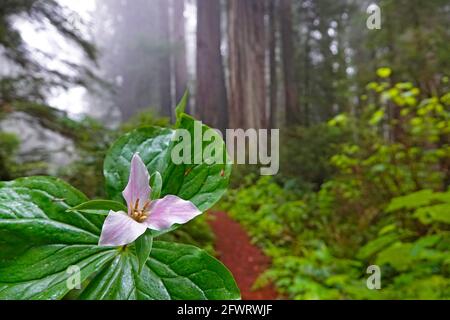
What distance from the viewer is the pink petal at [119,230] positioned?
15 centimetres

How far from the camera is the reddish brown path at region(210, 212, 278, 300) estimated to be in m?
1.61

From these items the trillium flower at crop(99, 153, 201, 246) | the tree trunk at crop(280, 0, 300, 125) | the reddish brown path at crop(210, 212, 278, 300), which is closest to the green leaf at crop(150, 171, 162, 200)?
the trillium flower at crop(99, 153, 201, 246)

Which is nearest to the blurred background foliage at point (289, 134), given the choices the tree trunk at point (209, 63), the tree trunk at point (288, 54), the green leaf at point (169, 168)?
the tree trunk at point (209, 63)

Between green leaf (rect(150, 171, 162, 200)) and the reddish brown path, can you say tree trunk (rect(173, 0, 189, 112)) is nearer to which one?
the reddish brown path

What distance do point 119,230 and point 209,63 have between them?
1.78 metres

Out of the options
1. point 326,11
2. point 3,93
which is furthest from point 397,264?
point 326,11

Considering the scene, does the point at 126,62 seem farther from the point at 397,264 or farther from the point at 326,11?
the point at 397,264

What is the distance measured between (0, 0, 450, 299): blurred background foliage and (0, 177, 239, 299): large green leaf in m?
0.24

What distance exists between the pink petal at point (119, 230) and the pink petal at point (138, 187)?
1cm

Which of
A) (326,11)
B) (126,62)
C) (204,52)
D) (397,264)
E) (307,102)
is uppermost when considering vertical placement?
(326,11)

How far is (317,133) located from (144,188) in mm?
3373

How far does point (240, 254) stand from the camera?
1964mm

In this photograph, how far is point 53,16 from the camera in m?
1.51

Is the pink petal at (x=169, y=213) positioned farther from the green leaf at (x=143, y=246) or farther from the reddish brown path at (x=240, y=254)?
the reddish brown path at (x=240, y=254)
